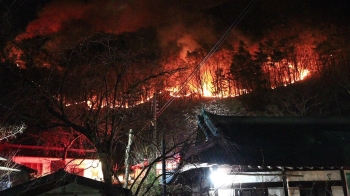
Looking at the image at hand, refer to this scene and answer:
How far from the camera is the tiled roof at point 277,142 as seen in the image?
45.0 ft

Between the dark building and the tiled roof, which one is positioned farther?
the tiled roof

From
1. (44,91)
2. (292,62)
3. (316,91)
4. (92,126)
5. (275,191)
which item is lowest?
(275,191)

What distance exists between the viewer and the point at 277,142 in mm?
16141

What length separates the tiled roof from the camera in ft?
45.0

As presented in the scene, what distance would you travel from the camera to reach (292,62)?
161ft

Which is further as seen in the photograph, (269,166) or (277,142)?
(277,142)

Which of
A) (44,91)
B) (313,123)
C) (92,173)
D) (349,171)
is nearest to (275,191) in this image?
(349,171)

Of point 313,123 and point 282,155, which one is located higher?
point 313,123

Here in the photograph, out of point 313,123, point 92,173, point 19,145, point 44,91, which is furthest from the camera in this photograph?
point 92,173

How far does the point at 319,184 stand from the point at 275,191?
2117 mm

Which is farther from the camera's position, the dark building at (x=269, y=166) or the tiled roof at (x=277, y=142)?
the tiled roof at (x=277, y=142)

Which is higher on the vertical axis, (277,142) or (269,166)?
(277,142)

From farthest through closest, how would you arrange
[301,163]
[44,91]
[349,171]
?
[349,171]
[301,163]
[44,91]

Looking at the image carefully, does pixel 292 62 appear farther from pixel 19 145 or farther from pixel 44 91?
pixel 44 91
